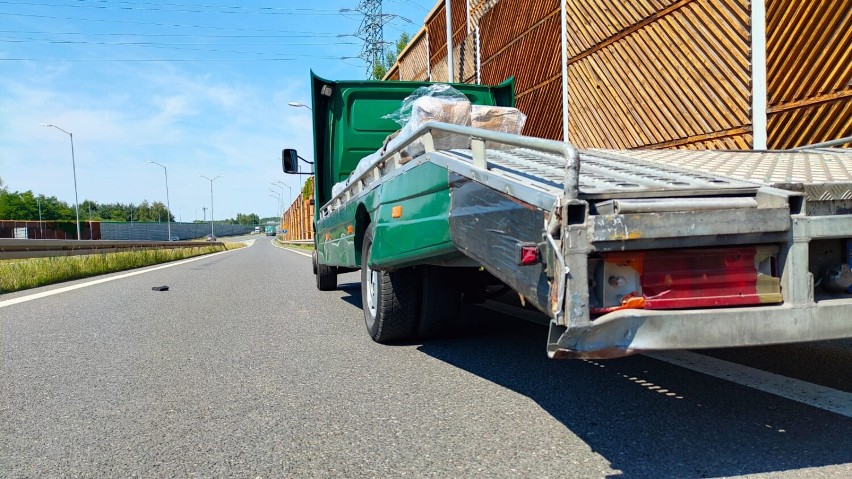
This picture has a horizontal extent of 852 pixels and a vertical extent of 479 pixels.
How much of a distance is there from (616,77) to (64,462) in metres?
9.96

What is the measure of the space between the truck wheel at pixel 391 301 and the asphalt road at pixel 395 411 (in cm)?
14

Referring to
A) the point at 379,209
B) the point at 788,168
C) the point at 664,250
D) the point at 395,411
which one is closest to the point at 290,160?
the point at 379,209

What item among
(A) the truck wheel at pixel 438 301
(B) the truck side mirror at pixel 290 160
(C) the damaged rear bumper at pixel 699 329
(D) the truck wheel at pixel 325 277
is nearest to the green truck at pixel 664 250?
(C) the damaged rear bumper at pixel 699 329

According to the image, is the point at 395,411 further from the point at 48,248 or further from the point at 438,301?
the point at 48,248

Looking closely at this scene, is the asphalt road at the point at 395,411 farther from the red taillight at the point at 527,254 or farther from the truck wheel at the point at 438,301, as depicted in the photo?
the red taillight at the point at 527,254

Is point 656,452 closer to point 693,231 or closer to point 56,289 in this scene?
point 693,231

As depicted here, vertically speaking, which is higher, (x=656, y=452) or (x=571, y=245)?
(x=571, y=245)

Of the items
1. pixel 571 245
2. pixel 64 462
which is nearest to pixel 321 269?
pixel 64 462

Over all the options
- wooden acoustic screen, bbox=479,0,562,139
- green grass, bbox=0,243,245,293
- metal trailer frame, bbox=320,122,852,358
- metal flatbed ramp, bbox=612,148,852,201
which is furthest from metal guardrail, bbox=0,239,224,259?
metal trailer frame, bbox=320,122,852,358

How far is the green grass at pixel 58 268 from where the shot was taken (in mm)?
10680

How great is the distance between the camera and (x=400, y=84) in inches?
296

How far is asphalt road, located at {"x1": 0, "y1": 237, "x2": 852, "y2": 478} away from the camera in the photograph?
98.6 inches

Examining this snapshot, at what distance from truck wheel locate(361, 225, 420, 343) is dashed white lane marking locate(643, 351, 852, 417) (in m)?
1.71

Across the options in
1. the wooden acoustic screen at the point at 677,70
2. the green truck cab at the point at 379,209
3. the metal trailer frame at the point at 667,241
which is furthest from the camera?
the wooden acoustic screen at the point at 677,70
